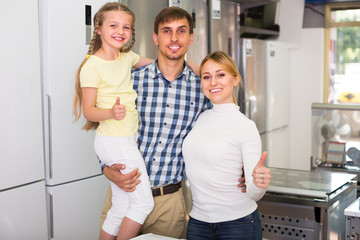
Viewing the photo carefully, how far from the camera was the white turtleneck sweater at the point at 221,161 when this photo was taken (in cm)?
201

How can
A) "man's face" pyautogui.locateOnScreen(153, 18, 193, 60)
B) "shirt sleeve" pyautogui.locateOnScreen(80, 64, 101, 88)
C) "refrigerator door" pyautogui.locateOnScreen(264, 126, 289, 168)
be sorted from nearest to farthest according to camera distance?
"shirt sleeve" pyautogui.locateOnScreen(80, 64, 101, 88), "man's face" pyautogui.locateOnScreen(153, 18, 193, 60), "refrigerator door" pyautogui.locateOnScreen(264, 126, 289, 168)

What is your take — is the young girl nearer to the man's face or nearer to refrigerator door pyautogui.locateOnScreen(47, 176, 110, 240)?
the man's face

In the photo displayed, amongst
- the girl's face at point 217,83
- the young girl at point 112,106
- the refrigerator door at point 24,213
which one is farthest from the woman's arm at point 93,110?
the refrigerator door at point 24,213

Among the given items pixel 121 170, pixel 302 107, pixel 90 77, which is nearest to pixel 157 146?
pixel 121 170

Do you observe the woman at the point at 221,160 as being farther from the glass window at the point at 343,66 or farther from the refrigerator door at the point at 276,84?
the glass window at the point at 343,66

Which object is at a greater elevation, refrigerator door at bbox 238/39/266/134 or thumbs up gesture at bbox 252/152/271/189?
refrigerator door at bbox 238/39/266/134

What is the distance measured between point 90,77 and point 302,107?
5.45 metres

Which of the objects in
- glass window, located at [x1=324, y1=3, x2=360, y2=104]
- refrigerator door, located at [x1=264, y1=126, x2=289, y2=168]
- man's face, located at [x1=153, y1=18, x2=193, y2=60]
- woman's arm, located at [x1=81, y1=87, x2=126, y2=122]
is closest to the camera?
woman's arm, located at [x1=81, y1=87, x2=126, y2=122]

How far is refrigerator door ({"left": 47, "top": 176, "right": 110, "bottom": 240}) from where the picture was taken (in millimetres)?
2695

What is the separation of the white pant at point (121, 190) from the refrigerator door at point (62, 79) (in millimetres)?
581

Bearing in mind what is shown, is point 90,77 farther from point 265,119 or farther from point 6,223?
point 265,119

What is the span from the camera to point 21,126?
246 cm

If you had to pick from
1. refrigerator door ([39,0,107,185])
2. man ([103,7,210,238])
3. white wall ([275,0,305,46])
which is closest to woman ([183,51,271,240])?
man ([103,7,210,238])

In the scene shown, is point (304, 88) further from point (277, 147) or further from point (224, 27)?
point (224, 27)
